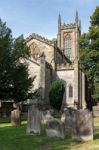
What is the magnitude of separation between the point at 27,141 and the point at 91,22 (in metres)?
26.6

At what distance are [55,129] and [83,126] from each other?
150 centimetres

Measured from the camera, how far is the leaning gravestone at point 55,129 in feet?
55.0

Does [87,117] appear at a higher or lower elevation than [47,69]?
lower

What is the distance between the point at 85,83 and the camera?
58875mm

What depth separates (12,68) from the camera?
37.1 m

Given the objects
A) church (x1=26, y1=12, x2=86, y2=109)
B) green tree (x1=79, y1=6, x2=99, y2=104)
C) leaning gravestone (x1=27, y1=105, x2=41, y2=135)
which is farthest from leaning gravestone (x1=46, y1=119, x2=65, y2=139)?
church (x1=26, y1=12, x2=86, y2=109)

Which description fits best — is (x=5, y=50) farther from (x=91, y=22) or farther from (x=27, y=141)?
(x=27, y=141)

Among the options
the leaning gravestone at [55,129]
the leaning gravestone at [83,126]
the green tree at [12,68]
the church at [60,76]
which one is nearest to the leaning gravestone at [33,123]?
the leaning gravestone at [55,129]

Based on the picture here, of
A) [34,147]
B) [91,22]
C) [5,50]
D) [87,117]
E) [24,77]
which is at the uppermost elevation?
[91,22]

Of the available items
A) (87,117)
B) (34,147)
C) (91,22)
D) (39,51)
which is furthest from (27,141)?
(39,51)

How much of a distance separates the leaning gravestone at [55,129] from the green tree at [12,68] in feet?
62.9

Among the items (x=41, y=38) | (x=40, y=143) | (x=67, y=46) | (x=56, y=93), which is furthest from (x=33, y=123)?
(x=67, y=46)

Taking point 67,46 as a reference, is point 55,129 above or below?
below

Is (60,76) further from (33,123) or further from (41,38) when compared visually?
(33,123)
